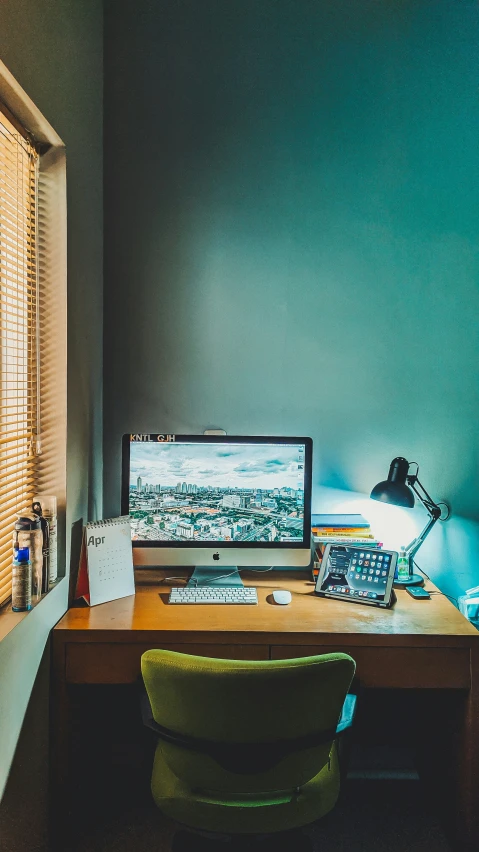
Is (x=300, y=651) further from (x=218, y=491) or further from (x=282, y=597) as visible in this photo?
(x=218, y=491)

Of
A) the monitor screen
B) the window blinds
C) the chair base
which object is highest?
the window blinds

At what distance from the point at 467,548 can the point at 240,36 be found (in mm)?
2245

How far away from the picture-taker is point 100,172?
7.16 ft

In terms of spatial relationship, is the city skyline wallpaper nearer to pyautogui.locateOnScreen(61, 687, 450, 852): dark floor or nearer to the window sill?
the window sill

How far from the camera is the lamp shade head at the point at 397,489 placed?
2.00 meters

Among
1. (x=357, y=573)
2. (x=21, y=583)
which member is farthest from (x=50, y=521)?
(x=357, y=573)

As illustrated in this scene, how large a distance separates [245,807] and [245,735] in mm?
223

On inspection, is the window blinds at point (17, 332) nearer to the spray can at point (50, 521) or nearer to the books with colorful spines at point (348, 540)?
the spray can at point (50, 521)

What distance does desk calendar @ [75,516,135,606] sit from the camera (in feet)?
5.94

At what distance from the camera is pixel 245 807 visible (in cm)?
131

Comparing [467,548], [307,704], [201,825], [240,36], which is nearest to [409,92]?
[240,36]

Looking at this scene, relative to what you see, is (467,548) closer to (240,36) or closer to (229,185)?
(229,185)

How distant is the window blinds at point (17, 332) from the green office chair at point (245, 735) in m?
0.58

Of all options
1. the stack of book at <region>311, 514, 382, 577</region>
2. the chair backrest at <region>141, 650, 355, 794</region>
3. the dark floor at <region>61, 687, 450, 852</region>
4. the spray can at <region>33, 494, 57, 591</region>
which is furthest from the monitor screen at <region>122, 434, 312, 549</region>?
the chair backrest at <region>141, 650, 355, 794</region>
